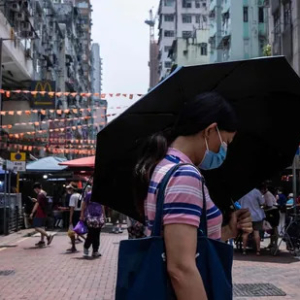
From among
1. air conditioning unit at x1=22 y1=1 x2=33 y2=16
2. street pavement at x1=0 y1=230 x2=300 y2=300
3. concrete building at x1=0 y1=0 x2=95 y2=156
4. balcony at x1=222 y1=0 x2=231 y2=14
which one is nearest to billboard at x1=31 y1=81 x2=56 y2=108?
concrete building at x1=0 y1=0 x2=95 y2=156

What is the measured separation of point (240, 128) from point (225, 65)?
486 millimetres

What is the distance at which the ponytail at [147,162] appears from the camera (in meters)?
2.29

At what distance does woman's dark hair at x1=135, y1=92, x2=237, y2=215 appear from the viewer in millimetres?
2275

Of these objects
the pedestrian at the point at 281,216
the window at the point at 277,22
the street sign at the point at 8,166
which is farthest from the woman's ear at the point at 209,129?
the window at the point at 277,22

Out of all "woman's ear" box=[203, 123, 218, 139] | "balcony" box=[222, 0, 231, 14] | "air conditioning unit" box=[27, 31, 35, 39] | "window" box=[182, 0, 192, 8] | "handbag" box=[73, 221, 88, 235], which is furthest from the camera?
"window" box=[182, 0, 192, 8]

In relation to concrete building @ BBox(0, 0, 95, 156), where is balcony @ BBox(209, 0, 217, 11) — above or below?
above

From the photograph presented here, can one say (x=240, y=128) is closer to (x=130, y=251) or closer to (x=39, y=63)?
(x=130, y=251)

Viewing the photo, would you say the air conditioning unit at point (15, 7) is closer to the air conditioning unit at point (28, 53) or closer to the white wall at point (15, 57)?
the white wall at point (15, 57)

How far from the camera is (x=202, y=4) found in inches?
3408

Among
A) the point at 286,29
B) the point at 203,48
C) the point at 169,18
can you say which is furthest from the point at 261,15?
the point at 169,18

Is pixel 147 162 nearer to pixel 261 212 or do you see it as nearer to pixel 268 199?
pixel 261 212

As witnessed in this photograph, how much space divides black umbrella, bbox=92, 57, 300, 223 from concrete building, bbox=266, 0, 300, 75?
2308 centimetres

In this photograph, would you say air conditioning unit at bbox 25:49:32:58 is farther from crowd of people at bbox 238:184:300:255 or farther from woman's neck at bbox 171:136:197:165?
woman's neck at bbox 171:136:197:165

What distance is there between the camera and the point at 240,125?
2984 mm
